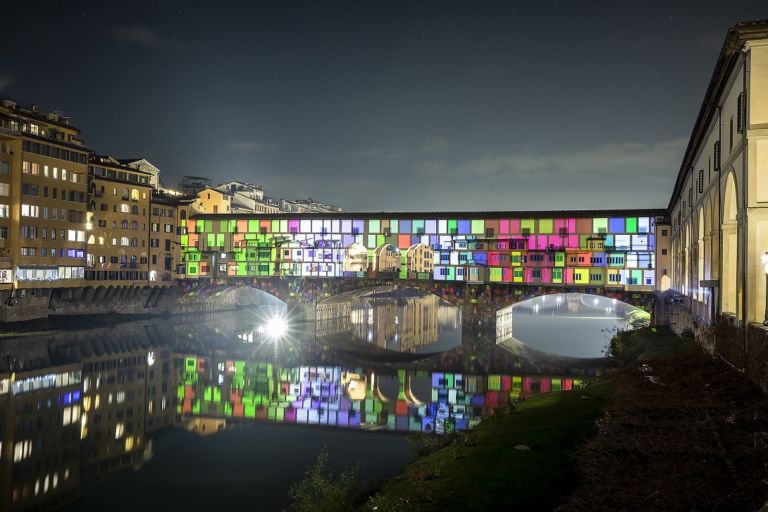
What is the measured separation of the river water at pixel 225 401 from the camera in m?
26.6

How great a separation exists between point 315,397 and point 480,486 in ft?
94.6

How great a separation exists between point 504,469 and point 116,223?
273 ft

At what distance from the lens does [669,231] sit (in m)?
75.2

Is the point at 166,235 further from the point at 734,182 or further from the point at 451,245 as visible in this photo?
the point at 734,182

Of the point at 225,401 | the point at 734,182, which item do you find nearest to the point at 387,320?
the point at 225,401

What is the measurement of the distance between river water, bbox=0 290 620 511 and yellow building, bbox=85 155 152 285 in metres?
8.13

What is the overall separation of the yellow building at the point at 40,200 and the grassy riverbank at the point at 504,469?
218 ft

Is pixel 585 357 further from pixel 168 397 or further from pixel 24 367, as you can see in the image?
pixel 24 367

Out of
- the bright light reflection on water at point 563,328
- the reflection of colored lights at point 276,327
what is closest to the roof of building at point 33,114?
the reflection of colored lights at point 276,327

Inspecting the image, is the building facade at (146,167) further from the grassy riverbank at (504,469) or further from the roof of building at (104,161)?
the grassy riverbank at (504,469)

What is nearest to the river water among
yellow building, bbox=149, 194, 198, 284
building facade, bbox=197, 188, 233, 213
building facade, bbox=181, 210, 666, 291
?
building facade, bbox=181, 210, 666, 291

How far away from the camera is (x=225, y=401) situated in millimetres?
42000

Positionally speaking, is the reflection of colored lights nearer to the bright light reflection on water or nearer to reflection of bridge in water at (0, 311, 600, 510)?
reflection of bridge in water at (0, 311, 600, 510)

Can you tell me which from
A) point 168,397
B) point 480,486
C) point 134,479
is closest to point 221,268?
point 168,397
